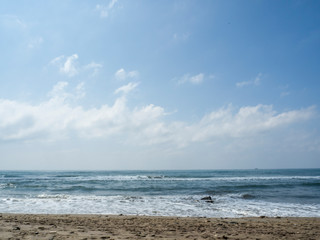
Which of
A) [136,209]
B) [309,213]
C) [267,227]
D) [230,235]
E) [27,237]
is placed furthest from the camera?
[136,209]

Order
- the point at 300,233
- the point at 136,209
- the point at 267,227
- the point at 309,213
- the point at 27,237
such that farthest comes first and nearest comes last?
the point at 136,209 → the point at 309,213 → the point at 267,227 → the point at 300,233 → the point at 27,237

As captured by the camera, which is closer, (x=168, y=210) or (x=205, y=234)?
(x=205, y=234)

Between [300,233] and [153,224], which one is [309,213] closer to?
[300,233]

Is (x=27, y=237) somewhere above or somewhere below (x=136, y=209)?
above

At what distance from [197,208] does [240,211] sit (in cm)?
231

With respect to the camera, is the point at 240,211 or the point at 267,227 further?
the point at 240,211

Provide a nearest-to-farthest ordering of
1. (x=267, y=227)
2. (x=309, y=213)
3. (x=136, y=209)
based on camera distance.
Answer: (x=267, y=227), (x=309, y=213), (x=136, y=209)

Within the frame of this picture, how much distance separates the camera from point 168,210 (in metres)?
11.9

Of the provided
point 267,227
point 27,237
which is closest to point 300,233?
point 267,227

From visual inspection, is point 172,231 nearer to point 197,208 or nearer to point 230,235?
point 230,235

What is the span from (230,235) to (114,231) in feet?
11.4

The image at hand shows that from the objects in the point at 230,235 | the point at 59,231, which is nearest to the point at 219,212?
the point at 230,235


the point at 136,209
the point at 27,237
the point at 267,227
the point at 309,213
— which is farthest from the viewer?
the point at 136,209

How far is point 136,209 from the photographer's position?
12.2 metres
